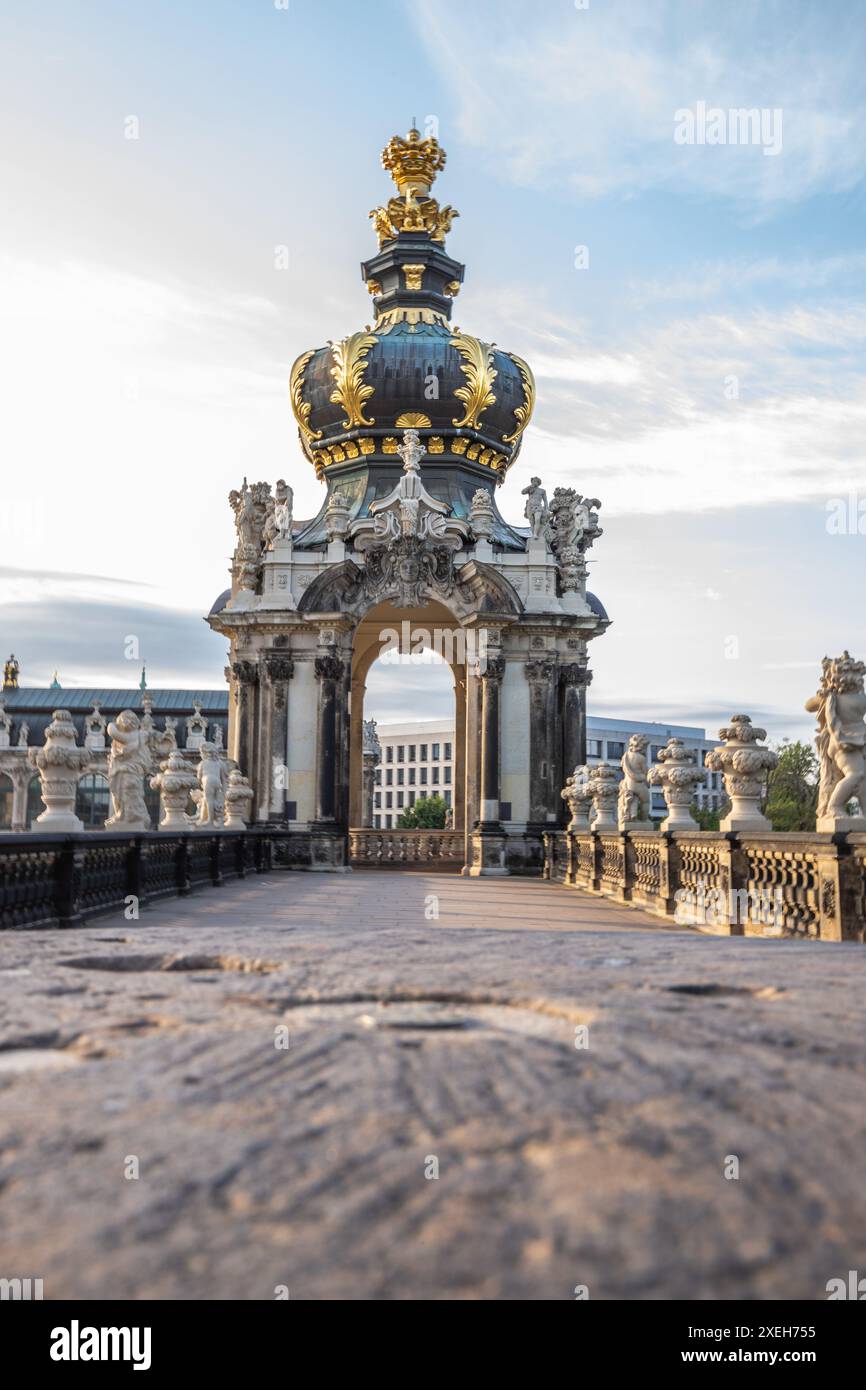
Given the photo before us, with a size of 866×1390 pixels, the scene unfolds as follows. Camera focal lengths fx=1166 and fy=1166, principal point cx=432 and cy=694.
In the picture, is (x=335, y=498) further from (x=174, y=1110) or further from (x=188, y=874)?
(x=174, y=1110)

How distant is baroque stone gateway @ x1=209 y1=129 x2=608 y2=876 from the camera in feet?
98.0

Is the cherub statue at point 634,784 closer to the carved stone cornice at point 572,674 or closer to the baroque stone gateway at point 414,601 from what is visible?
the baroque stone gateway at point 414,601

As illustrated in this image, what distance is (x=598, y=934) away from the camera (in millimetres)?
4871

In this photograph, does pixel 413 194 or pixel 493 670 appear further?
pixel 413 194

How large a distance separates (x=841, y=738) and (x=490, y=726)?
62.7 feet

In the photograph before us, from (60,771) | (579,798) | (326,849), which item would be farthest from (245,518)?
(60,771)

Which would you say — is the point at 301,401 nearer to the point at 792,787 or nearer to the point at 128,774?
the point at 128,774

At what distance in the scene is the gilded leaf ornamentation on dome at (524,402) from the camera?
35.6 metres

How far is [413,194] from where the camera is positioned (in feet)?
122

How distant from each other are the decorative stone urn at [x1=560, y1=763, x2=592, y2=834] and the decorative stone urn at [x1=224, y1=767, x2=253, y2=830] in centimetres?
776

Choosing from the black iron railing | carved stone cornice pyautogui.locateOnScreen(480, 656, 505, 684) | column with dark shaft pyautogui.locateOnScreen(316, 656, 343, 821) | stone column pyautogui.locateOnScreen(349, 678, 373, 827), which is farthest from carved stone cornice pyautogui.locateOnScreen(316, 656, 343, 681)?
the black iron railing
